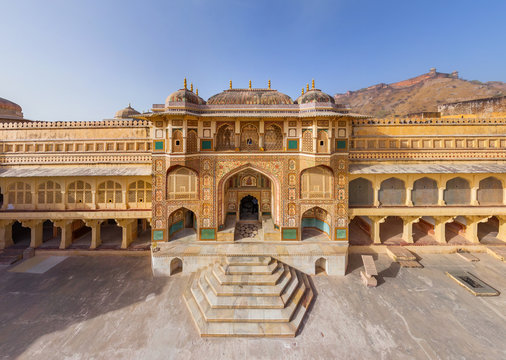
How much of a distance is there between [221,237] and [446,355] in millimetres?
9396

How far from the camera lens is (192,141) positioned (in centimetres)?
1112

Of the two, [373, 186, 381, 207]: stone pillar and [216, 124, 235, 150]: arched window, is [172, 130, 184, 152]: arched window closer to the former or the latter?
[216, 124, 235, 150]: arched window

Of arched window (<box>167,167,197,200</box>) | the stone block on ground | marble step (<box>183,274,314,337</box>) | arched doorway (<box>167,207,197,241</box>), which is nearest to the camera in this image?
marble step (<box>183,274,314,337</box>)

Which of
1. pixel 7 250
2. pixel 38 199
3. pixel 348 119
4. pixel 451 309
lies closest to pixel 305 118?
pixel 348 119

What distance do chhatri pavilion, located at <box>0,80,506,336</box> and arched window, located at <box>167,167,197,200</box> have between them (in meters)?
0.05

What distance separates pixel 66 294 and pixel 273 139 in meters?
11.8

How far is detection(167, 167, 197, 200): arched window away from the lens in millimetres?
11336

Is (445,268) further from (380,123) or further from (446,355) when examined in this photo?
(380,123)

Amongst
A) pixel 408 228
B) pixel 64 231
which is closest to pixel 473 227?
pixel 408 228

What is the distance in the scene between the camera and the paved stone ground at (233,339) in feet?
22.5

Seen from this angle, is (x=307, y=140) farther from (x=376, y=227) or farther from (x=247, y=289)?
(x=247, y=289)

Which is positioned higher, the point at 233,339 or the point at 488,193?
the point at 488,193

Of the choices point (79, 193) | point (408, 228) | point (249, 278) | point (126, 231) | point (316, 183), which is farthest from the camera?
point (408, 228)

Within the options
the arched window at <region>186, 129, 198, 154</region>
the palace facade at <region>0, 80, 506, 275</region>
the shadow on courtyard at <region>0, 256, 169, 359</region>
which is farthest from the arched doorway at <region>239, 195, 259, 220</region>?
the shadow on courtyard at <region>0, 256, 169, 359</region>
